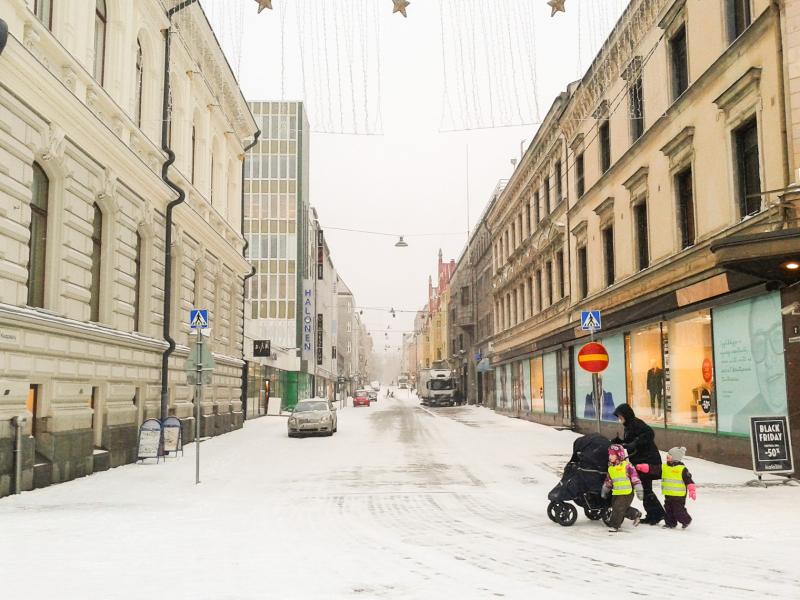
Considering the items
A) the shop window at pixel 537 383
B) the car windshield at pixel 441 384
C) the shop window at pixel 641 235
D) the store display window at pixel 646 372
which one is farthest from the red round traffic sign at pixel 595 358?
the car windshield at pixel 441 384

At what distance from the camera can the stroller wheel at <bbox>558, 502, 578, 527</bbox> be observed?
30.3ft

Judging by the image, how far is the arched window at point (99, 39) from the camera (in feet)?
52.3

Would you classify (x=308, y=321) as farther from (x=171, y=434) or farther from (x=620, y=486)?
(x=620, y=486)

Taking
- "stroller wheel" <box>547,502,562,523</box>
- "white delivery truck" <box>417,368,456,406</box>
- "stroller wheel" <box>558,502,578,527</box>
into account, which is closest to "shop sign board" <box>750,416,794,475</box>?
"stroller wheel" <box>558,502,578,527</box>

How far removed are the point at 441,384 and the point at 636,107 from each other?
44042 mm

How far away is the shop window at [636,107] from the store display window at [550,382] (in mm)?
11685

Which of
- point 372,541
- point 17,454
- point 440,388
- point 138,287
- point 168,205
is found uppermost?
point 168,205

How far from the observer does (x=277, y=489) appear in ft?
42.1

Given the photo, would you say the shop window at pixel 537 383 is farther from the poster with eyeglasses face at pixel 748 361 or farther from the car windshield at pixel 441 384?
the car windshield at pixel 441 384

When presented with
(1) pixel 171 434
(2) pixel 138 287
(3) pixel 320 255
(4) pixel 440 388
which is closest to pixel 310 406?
(1) pixel 171 434

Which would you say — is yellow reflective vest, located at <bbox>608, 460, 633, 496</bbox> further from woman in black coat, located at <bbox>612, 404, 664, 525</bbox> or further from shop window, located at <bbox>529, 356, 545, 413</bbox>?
shop window, located at <bbox>529, 356, 545, 413</bbox>

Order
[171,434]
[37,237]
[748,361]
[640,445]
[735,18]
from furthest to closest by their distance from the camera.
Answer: [171,434], [735,18], [748,361], [37,237], [640,445]

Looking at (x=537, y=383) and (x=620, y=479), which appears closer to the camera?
(x=620, y=479)

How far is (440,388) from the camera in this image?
62.5 m
